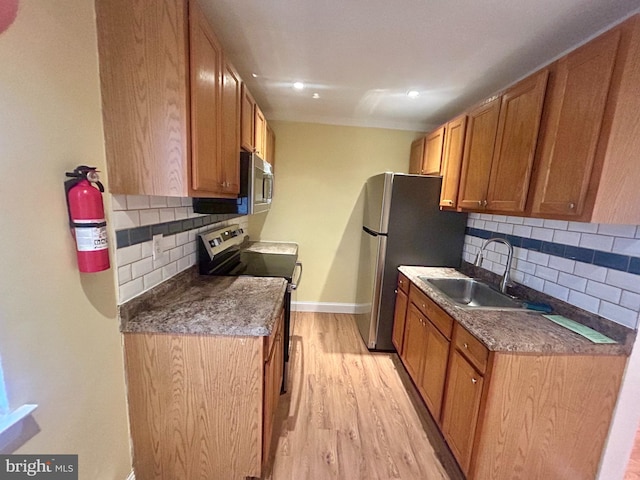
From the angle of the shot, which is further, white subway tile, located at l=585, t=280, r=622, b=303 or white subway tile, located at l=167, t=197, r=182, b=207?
white subway tile, located at l=167, t=197, r=182, b=207

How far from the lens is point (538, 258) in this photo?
1.72m

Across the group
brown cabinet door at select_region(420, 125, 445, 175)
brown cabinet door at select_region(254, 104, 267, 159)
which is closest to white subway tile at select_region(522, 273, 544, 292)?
brown cabinet door at select_region(420, 125, 445, 175)

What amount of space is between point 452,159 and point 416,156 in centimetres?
85

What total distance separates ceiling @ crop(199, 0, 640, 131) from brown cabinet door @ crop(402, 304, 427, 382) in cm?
177

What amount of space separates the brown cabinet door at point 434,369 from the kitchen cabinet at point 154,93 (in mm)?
1676

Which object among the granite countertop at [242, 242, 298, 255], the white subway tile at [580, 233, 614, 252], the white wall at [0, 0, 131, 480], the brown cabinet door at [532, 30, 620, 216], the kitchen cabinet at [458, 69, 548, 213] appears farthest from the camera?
the granite countertop at [242, 242, 298, 255]

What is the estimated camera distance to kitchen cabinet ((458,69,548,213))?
1.45 meters

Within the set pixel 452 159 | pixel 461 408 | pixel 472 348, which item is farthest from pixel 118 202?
pixel 452 159

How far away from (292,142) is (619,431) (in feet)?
11.1

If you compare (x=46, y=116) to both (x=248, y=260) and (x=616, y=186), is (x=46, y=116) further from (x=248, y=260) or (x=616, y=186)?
(x=616, y=186)

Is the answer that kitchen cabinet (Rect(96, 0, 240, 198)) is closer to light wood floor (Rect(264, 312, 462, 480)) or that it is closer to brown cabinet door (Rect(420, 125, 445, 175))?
light wood floor (Rect(264, 312, 462, 480))

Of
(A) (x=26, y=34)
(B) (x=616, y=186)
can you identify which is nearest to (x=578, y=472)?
(B) (x=616, y=186)

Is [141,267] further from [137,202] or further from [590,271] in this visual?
[590,271]

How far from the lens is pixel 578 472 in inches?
52.3
